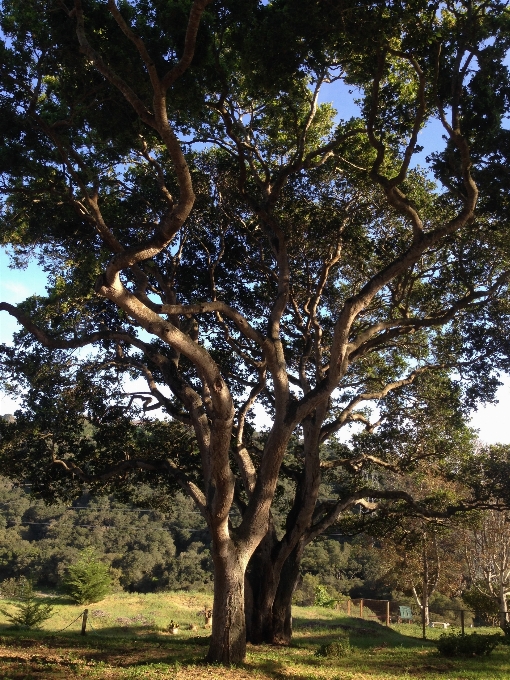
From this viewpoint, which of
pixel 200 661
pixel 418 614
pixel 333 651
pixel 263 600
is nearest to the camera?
pixel 200 661

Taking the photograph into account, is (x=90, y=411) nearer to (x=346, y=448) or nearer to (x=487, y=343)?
(x=346, y=448)

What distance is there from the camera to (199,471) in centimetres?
1393

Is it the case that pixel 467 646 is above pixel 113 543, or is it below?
below

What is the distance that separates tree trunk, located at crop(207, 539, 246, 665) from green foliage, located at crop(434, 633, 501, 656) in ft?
18.8

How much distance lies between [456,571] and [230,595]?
2345 cm

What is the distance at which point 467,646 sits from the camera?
11758 millimetres

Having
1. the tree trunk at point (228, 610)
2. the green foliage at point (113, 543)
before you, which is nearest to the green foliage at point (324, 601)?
the green foliage at point (113, 543)

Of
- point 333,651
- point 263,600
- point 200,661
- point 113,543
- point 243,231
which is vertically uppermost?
point 243,231

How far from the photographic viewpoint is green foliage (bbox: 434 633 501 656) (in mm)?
11625

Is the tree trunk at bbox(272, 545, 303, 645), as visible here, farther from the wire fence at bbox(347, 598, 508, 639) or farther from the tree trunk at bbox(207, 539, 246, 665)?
the wire fence at bbox(347, 598, 508, 639)

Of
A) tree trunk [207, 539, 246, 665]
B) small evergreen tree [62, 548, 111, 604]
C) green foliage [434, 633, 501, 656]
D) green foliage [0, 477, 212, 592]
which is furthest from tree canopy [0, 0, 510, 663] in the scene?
green foliage [0, 477, 212, 592]

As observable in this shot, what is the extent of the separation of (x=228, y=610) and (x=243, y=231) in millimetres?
7810

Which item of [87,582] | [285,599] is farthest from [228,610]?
[87,582]

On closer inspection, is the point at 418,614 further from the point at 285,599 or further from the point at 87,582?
the point at 285,599
